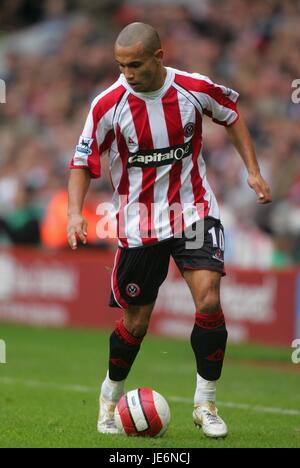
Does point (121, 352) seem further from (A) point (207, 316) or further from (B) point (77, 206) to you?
(B) point (77, 206)

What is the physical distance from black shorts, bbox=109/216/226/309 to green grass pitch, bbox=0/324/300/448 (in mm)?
878

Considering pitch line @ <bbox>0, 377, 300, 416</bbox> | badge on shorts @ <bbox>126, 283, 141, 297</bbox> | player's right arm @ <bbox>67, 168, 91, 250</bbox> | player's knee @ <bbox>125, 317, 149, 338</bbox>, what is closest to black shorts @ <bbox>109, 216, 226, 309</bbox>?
badge on shorts @ <bbox>126, 283, 141, 297</bbox>

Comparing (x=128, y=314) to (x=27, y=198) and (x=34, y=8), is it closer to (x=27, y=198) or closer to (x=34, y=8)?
(x=27, y=198)

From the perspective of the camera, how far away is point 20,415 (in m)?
7.63

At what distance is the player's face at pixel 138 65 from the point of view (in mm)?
6414

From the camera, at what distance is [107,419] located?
22.7ft

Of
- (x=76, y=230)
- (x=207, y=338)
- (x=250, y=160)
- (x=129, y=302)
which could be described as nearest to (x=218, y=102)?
(x=250, y=160)

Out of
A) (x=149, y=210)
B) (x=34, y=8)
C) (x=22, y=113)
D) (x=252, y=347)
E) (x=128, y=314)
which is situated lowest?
(x=252, y=347)

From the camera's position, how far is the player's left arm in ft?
21.9

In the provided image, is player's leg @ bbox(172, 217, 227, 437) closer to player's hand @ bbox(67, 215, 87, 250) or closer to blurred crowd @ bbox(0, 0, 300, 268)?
player's hand @ bbox(67, 215, 87, 250)

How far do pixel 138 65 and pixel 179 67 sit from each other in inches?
450

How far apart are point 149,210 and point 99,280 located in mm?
8542

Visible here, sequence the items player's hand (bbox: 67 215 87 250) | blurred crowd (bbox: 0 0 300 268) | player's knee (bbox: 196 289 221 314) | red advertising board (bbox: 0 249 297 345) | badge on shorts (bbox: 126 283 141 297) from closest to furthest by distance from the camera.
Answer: player's hand (bbox: 67 215 87 250), player's knee (bbox: 196 289 221 314), badge on shorts (bbox: 126 283 141 297), red advertising board (bbox: 0 249 297 345), blurred crowd (bbox: 0 0 300 268)
